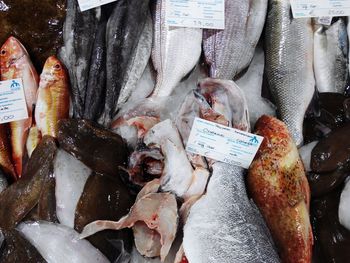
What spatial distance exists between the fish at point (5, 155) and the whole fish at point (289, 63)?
1386mm

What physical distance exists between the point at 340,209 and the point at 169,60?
3.68 ft

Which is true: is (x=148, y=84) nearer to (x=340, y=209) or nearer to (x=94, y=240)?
(x=94, y=240)

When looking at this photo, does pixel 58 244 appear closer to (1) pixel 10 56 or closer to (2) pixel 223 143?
(2) pixel 223 143

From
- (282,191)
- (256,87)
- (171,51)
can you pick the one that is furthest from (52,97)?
(282,191)

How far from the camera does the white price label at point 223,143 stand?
2158mm

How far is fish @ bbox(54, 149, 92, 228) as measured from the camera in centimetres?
208

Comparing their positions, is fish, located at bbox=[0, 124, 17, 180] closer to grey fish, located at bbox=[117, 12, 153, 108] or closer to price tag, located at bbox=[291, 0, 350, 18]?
grey fish, located at bbox=[117, 12, 153, 108]

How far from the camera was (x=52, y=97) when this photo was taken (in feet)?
8.09

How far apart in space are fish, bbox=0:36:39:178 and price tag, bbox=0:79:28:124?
3cm

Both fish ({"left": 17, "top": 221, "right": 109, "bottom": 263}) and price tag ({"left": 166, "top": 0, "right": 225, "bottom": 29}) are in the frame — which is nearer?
fish ({"left": 17, "top": 221, "right": 109, "bottom": 263})

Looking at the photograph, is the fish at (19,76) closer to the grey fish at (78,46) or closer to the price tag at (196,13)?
the grey fish at (78,46)

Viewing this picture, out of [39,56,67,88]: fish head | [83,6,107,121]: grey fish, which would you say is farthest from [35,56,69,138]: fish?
[83,6,107,121]: grey fish

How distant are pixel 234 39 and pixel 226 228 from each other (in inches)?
43.5

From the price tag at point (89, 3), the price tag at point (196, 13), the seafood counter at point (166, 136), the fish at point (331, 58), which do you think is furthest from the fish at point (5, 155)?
the fish at point (331, 58)
